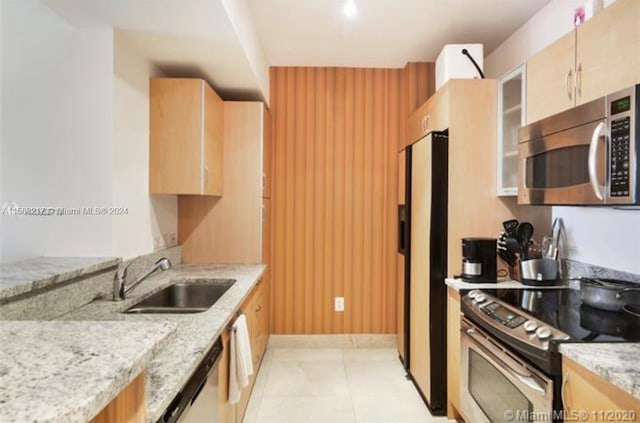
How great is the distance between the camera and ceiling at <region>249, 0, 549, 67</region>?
7.89 ft

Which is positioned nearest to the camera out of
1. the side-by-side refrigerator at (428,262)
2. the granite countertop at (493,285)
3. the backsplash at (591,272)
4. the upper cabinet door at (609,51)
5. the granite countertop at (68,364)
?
the granite countertop at (68,364)

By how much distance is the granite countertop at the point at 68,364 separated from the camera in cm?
44

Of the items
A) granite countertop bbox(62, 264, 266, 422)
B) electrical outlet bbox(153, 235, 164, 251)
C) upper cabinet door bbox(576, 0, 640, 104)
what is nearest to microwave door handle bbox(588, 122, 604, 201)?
upper cabinet door bbox(576, 0, 640, 104)

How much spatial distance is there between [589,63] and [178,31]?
1964 millimetres

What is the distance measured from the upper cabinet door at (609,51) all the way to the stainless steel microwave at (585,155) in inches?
3.2

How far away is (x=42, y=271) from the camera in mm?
1542

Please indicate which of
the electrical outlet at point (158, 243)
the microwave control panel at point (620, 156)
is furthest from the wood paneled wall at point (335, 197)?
the microwave control panel at point (620, 156)

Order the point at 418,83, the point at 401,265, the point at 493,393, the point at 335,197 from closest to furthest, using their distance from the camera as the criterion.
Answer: the point at 493,393 → the point at 401,265 → the point at 418,83 → the point at 335,197

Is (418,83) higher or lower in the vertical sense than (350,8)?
lower

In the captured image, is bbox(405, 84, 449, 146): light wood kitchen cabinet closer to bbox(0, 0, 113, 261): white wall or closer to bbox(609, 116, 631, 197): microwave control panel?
bbox(609, 116, 631, 197): microwave control panel

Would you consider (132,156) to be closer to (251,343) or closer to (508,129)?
(251,343)

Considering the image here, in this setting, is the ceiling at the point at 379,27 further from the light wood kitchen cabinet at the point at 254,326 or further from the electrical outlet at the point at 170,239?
the light wood kitchen cabinet at the point at 254,326

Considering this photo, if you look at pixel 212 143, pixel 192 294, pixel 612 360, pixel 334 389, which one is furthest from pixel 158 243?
pixel 612 360

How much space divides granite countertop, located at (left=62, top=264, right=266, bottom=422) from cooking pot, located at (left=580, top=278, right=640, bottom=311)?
161cm
